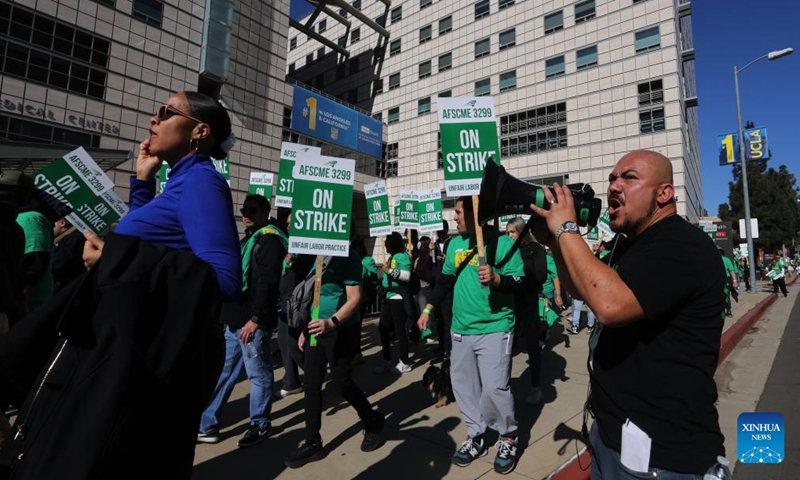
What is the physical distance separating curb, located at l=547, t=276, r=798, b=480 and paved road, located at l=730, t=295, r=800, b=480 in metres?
0.64

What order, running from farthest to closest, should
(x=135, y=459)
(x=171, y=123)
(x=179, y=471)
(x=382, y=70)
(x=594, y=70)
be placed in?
(x=382, y=70) < (x=594, y=70) < (x=171, y=123) < (x=179, y=471) < (x=135, y=459)

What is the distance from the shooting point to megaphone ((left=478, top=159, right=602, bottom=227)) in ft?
5.46

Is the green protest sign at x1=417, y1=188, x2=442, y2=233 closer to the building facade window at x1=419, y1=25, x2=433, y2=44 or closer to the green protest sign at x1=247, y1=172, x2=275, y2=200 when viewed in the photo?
the green protest sign at x1=247, y1=172, x2=275, y2=200

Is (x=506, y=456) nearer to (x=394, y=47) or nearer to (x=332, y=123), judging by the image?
(x=332, y=123)

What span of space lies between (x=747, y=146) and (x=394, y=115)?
85.1 feet

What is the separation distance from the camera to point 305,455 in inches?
124

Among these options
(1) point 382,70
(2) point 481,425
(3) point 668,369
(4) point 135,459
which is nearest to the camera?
(4) point 135,459

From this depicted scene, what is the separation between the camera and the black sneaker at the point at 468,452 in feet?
10.2

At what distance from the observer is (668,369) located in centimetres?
144

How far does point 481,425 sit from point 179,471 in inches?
98.4

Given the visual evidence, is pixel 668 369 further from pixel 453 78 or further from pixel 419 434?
pixel 453 78

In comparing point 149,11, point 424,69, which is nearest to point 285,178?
point 149,11

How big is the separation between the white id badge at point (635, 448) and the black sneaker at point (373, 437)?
2342 mm

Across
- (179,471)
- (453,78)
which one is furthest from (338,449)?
(453,78)
